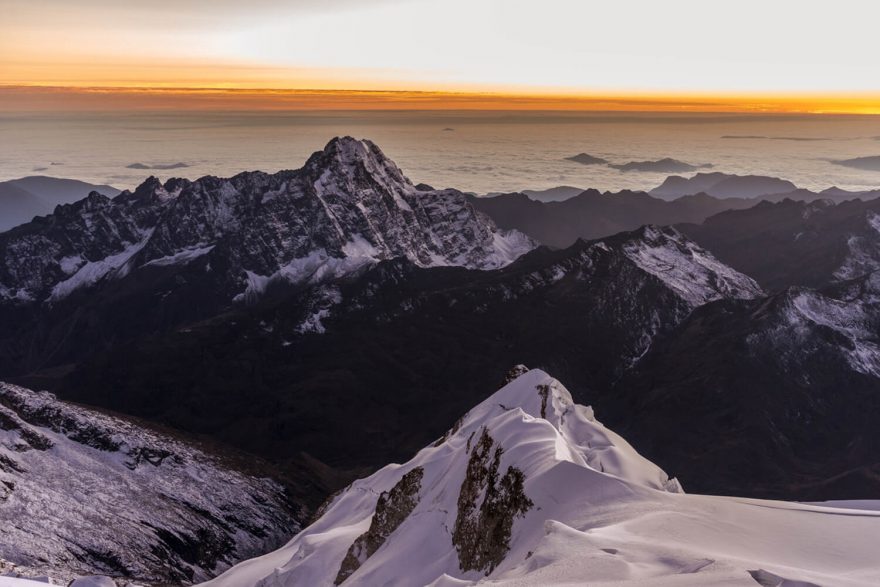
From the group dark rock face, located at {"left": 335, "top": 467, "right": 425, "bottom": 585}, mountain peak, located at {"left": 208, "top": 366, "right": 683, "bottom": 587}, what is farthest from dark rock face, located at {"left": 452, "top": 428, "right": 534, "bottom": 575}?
dark rock face, located at {"left": 335, "top": 467, "right": 425, "bottom": 585}

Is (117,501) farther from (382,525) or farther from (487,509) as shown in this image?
(487,509)

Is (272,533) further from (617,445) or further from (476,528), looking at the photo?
(476,528)

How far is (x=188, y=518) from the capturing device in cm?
15762

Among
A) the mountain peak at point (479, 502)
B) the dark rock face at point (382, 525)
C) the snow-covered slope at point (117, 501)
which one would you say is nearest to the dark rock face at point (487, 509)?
the mountain peak at point (479, 502)

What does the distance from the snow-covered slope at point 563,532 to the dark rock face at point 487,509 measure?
0.46ft

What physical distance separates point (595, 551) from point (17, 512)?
116492mm

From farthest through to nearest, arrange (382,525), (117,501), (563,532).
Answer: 1. (117,501)
2. (382,525)
3. (563,532)

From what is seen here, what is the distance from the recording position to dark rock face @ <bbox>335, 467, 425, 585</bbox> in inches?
3531

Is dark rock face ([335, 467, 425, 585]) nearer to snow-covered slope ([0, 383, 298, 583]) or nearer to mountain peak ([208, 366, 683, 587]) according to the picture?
mountain peak ([208, 366, 683, 587])

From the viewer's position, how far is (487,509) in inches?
2749

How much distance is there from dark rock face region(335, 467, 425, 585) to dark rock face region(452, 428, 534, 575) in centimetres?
1442

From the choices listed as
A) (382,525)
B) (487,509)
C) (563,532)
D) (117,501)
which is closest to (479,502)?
(487,509)

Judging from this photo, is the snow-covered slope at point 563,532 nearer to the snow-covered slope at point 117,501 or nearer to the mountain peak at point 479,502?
the mountain peak at point 479,502

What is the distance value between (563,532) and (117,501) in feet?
394
